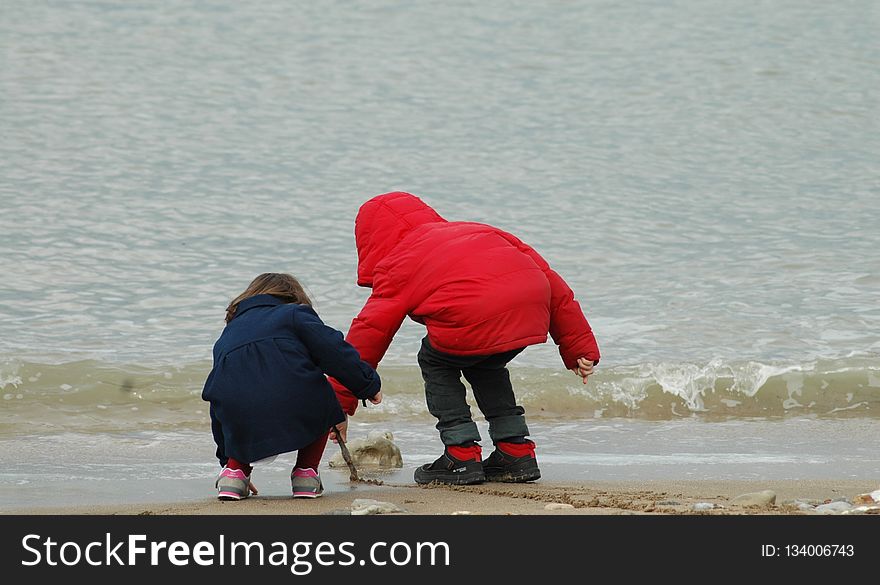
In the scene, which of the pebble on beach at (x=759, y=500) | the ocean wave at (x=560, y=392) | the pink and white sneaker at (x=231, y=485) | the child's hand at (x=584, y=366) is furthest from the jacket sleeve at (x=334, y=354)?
the ocean wave at (x=560, y=392)

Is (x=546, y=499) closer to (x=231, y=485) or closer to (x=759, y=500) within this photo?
(x=759, y=500)

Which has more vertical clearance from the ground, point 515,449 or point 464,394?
point 464,394

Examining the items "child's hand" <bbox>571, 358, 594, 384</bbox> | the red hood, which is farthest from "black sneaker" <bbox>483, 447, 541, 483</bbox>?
the red hood

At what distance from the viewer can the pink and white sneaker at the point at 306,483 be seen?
3.94 m

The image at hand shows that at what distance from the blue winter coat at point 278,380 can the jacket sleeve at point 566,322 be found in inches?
28.3

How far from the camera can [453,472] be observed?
418cm

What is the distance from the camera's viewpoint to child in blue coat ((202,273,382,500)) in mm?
3783

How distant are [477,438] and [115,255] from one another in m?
5.50

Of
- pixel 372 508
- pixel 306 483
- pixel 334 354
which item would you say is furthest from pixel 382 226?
pixel 372 508

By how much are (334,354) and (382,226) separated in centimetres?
56

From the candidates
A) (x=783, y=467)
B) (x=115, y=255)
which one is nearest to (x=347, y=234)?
(x=115, y=255)

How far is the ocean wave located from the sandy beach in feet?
6.01

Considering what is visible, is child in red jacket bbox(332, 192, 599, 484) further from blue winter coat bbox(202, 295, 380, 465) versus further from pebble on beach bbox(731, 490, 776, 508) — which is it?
pebble on beach bbox(731, 490, 776, 508)

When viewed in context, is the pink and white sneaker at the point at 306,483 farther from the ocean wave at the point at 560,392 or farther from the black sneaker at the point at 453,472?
the ocean wave at the point at 560,392
